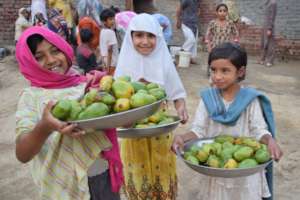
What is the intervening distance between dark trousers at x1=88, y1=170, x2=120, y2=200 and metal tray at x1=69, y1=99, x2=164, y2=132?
16.1 inches

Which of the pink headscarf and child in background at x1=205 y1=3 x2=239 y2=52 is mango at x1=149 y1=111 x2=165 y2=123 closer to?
the pink headscarf

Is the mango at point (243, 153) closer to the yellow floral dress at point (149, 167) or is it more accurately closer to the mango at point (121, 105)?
the mango at point (121, 105)

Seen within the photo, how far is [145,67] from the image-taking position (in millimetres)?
2514

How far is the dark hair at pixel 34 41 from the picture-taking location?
5.36 ft

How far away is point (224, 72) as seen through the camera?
79.4 inches

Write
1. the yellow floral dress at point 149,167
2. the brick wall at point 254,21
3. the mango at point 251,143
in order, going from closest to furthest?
the mango at point 251,143 < the yellow floral dress at point 149,167 < the brick wall at point 254,21

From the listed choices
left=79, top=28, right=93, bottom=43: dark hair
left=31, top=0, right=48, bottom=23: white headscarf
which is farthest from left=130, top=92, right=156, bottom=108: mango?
left=31, top=0, right=48, bottom=23: white headscarf

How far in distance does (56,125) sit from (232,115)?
→ 103 centimetres

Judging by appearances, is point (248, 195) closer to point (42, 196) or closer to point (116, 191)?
point (116, 191)

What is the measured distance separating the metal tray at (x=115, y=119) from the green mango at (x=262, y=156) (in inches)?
22.5

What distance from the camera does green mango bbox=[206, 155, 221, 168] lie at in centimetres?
179

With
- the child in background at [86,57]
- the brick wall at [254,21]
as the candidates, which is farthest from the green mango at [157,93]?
the brick wall at [254,21]

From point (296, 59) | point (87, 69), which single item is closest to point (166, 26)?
point (87, 69)

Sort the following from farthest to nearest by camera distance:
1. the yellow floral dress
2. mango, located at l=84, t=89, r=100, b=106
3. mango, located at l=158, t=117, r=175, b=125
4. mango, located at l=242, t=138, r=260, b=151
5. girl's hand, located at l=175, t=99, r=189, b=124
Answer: the yellow floral dress → girl's hand, located at l=175, t=99, r=189, b=124 → mango, located at l=158, t=117, r=175, b=125 → mango, located at l=242, t=138, r=260, b=151 → mango, located at l=84, t=89, r=100, b=106
